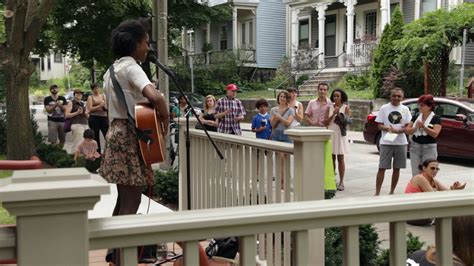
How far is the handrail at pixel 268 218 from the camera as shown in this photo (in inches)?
67.1

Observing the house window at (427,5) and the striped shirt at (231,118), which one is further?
the house window at (427,5)

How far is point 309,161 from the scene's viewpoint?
3492mm

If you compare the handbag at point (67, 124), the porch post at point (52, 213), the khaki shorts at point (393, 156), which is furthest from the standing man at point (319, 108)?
the porch post at point (52, 213)

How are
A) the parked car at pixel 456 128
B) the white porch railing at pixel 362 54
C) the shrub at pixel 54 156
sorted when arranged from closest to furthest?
the shrub at pixel 54 156 < the parked car at pixel 456 128 < the white porch railing at pixel 362 54

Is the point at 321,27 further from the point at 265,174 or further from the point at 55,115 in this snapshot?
the point at 265,174

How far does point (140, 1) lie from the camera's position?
18.4 metres

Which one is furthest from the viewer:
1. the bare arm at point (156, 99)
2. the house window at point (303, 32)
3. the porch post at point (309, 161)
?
the house window at point (303, 32)

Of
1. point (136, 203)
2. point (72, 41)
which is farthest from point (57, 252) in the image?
point (72, 41)

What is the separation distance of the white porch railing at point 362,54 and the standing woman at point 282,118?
15.2 meters

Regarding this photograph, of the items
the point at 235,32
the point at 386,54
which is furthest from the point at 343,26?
the point at 386,54

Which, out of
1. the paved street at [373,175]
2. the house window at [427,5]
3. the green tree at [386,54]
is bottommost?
the paved street at [373,175]

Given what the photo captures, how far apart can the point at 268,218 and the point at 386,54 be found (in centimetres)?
1920

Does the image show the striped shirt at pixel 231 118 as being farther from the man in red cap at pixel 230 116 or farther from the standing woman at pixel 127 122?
the standing woman at pixel 127 122

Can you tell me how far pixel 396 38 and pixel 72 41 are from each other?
39.2 ft
